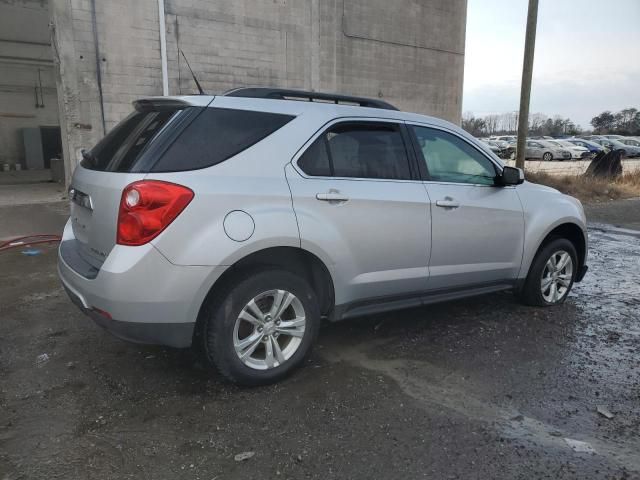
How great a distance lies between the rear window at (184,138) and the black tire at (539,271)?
2.77 metres

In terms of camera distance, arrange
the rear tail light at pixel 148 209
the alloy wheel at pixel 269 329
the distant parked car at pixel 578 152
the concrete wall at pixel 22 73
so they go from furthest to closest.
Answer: the distant parked car at pixel 578 152
the concrete wall at pixel 22 73
the alloy wheel at pixel 269 329
the rear tail light at pixel 148 209

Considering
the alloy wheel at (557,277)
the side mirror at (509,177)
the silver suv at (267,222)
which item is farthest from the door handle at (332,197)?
the alloy wheel at (557,277)

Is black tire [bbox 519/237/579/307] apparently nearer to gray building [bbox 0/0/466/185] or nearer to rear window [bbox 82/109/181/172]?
rear window [bbox 82/109/181/172]

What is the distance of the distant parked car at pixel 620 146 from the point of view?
116ft

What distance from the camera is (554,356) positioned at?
3.91 meters

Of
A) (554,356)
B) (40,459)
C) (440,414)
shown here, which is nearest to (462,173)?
(554,356)

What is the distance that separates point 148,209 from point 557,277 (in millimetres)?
3920

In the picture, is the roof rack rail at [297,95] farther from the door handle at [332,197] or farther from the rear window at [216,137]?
the door handle at [332,197]

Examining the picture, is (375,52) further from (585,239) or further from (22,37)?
(22,37)

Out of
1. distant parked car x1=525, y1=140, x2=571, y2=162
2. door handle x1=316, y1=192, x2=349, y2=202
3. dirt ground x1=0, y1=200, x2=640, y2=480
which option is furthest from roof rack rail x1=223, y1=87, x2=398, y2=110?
distant parked car x1=525, y1=140, x2=571, y2=162

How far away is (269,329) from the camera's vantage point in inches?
128

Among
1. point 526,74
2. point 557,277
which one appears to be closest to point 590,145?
point 526,74

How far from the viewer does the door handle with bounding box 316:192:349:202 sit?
10.9 feet

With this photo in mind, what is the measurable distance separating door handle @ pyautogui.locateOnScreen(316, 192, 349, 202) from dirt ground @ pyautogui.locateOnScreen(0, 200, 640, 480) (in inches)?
47.2
